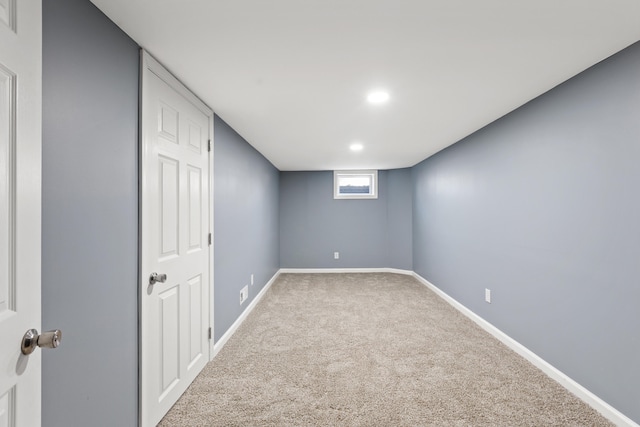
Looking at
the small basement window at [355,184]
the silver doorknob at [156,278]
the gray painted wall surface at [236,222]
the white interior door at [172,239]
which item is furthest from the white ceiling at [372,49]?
the small basement window at [355,184]

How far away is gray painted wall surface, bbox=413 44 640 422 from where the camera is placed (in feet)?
5.44

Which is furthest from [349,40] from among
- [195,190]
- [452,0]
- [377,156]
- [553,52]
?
[377,156]

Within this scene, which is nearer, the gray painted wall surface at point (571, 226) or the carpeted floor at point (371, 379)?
the gray painted wall surface at point (571, 226)

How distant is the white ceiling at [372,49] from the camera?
1305 mm

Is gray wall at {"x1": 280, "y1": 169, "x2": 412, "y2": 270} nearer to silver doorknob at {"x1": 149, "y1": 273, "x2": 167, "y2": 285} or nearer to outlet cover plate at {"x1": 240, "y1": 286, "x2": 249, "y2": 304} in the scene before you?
outlet cover plate at {"x1": 240, "y1": 286, "x2": 249, "y2": 304}

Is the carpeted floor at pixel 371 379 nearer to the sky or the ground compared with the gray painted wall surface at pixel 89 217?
nearer to the ground

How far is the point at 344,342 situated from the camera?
281cm

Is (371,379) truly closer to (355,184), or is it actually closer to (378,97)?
(378,97)

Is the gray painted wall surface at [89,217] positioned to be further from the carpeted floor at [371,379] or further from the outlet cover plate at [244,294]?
the outlet cover plate at [244,294]

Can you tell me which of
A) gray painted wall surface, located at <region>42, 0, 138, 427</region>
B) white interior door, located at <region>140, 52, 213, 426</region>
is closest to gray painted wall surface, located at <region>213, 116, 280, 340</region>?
white interior door, located at <region>140, 52, 213, 426</region>

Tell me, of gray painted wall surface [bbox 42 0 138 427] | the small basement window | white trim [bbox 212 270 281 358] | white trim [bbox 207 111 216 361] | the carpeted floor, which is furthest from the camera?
the small basement window

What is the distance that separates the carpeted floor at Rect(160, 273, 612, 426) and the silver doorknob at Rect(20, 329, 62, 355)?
119 cm

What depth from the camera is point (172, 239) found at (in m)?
1.88

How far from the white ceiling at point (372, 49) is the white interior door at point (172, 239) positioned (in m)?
0.22
